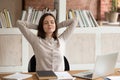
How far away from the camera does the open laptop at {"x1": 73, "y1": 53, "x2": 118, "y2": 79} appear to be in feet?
8.47

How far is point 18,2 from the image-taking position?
4.85 meters

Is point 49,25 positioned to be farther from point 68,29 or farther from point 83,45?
point 83,45

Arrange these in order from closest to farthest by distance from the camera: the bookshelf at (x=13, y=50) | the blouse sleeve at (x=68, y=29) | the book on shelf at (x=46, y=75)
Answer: the book on shelf at (x=46, y=75) → the blouse sleeve at (x=68, y=29) → the bookshelf at (x=13, y=50)

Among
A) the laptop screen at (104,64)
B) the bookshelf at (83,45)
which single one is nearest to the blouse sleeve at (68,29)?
the bookshelf at (83,45)

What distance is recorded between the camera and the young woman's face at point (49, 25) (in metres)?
3.20

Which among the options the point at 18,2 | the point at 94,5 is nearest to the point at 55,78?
the point at 18,2

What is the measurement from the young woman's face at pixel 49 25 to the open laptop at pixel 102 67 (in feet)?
2.18

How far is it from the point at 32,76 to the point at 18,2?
240 centimetres

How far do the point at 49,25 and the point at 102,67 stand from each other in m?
0.89

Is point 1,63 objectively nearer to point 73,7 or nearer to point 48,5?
point 48,5

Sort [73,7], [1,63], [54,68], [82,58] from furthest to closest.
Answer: [73,7] < [82,58] < [1,63] < [54,68]

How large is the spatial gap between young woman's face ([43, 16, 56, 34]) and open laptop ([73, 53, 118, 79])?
66 cm

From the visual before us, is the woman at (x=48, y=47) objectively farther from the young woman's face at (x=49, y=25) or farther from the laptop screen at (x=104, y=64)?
the laptop screen at (x=104, y=64)

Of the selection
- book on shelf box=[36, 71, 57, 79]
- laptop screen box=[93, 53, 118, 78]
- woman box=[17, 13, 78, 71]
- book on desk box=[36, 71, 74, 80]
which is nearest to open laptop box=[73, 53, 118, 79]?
laptop screen box=[93, 53, 118, 78]
